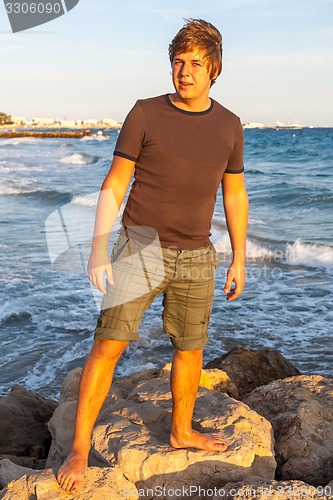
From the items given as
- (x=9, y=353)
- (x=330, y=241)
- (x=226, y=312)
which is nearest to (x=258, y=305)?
(x=226, y=312)

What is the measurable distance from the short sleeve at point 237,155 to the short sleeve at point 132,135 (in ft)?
1.87

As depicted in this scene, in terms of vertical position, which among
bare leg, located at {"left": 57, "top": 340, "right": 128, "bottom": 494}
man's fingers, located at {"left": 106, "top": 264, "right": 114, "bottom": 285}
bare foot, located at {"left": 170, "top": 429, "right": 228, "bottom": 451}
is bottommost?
bare foot, located at {"left": 170, "top": 429, "right": 228, "bottom": 451}

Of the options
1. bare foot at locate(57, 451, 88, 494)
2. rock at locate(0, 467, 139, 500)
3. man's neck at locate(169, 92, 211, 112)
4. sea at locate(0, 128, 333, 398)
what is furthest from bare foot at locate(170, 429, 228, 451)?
sea at locate(0, 128, 333, 398)

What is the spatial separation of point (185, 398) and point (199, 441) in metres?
0.25

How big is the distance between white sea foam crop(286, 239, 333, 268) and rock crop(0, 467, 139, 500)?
30.7 ft

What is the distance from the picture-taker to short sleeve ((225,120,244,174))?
3.17m

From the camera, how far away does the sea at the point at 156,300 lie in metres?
6.84

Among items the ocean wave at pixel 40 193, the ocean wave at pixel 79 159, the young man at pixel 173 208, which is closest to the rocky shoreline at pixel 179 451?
the young man at pixel 173 208

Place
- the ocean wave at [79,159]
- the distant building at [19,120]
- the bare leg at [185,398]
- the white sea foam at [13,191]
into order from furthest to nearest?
1. the distant building at [19,120]
2. the ocean wave at [79,159]
3. the white sea foam at [13,191]
4. the bare leg at [185,398]

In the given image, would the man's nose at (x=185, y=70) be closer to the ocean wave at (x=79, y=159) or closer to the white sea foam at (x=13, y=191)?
the white sea foam at (x=13, y=191)

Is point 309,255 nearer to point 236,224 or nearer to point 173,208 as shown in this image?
point 236,224

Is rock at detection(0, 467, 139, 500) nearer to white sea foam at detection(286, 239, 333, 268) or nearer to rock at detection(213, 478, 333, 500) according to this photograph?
rock at detection(213, 478, 333, 500)

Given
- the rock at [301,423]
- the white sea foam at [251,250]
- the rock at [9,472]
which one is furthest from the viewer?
the white sea foam at [251,250]

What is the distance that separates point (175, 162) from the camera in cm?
292
